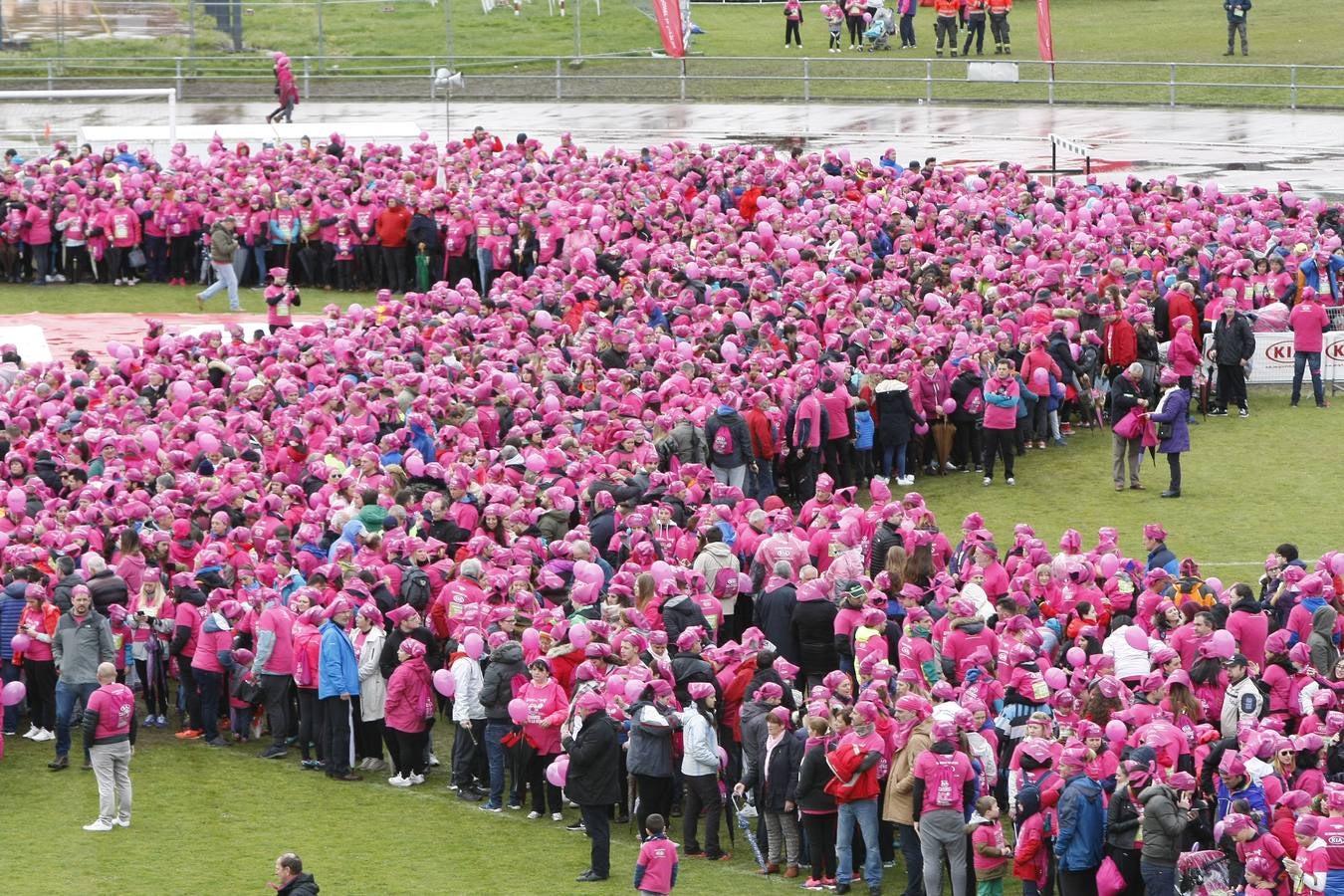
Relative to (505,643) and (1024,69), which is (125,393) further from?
(1024,69)

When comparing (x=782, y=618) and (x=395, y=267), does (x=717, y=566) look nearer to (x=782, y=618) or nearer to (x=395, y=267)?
(x=782, y=618)

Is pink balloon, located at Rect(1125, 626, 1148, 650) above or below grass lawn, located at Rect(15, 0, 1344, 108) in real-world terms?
below

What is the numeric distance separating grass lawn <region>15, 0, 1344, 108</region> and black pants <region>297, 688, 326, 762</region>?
114 ft

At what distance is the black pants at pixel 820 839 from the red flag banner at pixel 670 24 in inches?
1313

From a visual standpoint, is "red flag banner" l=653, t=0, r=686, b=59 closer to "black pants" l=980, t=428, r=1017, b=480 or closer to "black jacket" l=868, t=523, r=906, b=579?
"black pants" l=980, t=428, r=1017, b=480

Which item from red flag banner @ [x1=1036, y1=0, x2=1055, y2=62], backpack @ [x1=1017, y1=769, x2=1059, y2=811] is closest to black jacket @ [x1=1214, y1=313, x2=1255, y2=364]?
backpack @ [x1=1017, y1=769, x2=1059, y2=811]

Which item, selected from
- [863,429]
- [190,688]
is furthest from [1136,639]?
[863,429]

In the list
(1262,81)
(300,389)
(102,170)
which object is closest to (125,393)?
(300,389)

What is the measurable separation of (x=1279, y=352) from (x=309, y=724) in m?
15.4

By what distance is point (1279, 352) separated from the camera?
27109 millimetres

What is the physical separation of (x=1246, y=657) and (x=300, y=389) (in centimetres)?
1135

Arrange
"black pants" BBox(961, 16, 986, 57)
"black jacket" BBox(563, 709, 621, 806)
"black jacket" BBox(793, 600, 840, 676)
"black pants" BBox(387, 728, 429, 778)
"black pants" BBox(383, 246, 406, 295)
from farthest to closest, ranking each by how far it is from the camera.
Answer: "black pants" BBox(961, 16, 986, 57) < "black pants" BBox(383, 246, 406, 295) < "black jacket" BBox(793, 600, 840, 676) < "black pants" BBox(387, 728, 429, 778) < "black jacket" BBox(563, 709, 621, 806)

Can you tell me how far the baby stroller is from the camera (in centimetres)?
5644

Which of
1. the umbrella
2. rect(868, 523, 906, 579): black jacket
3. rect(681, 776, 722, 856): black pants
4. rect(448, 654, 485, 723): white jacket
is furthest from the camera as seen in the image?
the umbrella
